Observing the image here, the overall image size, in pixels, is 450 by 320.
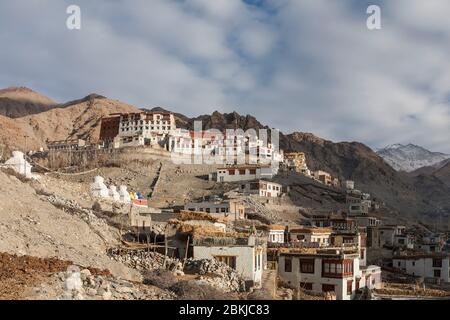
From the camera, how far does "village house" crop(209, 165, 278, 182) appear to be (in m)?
72.7

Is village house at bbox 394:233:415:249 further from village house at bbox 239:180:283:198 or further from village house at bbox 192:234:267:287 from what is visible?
village house at bbox 192:234:267:287

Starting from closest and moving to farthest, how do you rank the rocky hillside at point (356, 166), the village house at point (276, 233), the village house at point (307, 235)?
1. the village house at point (276, 233)
2. the village house at point (307, 235)
3. the rocky hillside at point (356, 166)

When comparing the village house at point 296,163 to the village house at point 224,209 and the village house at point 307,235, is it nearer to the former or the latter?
the village house at point 224,209

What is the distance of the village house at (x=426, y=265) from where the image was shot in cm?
3734

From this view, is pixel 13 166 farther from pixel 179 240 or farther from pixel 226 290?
pixel 226 290

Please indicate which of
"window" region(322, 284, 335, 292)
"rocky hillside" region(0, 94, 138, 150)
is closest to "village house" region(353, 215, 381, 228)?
"window" region(322, 284, 335, 292)

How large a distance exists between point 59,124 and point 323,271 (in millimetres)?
158168

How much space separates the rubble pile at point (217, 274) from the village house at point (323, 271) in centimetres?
548

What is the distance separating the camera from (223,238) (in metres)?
23.1

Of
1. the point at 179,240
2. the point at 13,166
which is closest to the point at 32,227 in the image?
the point at 179,240

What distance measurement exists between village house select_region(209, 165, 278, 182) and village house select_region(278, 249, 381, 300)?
4512 centimetres

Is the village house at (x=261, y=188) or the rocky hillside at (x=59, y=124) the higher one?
the rocky hillside at (x=59, y=124)

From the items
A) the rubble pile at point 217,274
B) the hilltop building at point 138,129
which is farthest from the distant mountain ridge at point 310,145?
the rubble pile at point 217,274

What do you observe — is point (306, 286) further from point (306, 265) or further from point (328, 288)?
point (328, 288)
